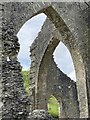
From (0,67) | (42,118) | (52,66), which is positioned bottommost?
(42,118)

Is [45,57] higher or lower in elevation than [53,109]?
higher

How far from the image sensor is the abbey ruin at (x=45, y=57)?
19.6 feet

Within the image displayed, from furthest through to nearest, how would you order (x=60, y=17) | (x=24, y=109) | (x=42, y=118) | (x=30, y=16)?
(x=60, y=17)
(x=30, y=16)
(x=24, y=109)
(x=42, y=118)

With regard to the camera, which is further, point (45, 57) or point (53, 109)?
point (53, 109)

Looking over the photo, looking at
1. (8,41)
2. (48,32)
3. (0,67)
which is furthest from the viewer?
(48,32)

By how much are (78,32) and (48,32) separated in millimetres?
1850

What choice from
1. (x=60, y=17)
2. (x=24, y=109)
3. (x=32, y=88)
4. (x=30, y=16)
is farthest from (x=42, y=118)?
(x=32, y=88)

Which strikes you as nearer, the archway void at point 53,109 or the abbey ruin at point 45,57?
the abbey ruin at point 45,57

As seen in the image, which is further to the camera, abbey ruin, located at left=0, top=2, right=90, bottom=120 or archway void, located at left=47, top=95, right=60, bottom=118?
archway void, located at left=47, top=95, right=60, bottom=118

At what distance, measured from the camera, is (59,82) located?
15.6m

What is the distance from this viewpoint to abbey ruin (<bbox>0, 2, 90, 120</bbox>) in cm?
598

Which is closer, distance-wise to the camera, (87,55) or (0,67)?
(0,67)

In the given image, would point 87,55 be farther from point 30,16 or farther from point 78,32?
point 30,16

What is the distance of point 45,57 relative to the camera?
12.7 m
